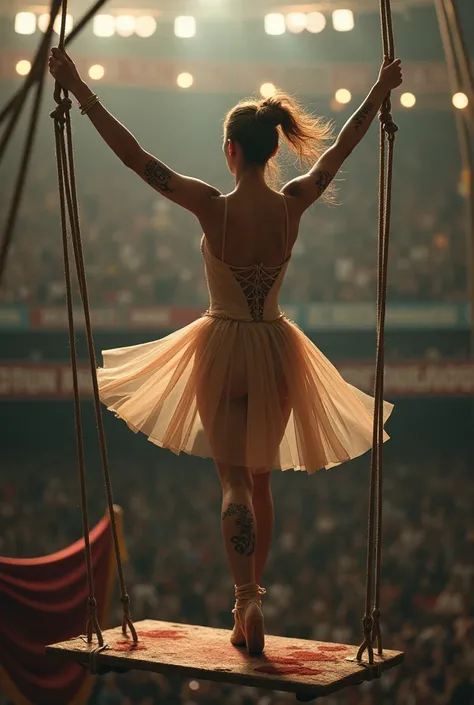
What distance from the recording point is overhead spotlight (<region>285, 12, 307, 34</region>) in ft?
38.9

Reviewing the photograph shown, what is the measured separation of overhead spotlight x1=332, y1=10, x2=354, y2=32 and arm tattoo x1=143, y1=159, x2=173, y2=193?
31.9ft

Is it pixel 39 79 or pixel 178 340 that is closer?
pixel 178 340

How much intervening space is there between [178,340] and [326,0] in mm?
9857

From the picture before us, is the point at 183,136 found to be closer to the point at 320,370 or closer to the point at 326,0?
the point at 326,0

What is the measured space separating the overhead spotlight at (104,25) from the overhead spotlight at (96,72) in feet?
1.84

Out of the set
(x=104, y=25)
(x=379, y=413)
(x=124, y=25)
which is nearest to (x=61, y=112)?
(x=379, y=413)

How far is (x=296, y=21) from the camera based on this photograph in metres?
11.9

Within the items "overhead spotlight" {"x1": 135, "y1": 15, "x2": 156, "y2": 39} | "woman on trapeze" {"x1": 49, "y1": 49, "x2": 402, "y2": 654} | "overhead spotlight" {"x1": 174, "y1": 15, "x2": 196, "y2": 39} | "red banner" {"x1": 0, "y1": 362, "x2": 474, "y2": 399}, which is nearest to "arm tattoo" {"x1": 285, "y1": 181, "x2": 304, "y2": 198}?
"woman on trapeze" {"x1": 49, "y1": 49, "x2": 402, "y2": 654}

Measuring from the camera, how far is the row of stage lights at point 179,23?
1158cm

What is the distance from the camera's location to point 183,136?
508 inches

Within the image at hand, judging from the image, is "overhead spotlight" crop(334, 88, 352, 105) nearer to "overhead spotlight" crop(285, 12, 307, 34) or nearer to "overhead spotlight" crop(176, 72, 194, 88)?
"overhead spotlight" crop(285, 12, 307, 34)

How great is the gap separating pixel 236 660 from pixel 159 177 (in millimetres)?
1151

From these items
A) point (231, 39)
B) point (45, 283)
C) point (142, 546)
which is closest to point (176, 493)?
point (142, 546)

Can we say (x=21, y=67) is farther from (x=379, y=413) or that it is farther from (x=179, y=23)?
(x=379, y=413)
